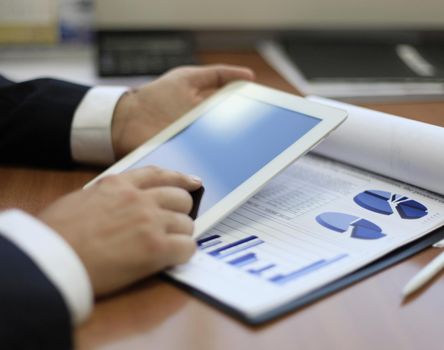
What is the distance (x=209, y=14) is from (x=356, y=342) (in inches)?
38.2

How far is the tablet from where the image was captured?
69cm

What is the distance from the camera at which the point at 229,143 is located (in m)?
0.76

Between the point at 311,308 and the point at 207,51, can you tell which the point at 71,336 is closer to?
the point at 311,308

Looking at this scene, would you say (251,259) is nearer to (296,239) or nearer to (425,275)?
(296,239)

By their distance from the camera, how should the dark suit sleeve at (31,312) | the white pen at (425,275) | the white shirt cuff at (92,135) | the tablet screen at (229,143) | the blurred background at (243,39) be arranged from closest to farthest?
1. the dark suit sleeve at (31,312)
2. the white pen at (425,275)
3. the tablet screen at (229,143)
4. the white shirt cuff at (92,135)
5. the blurred background at (243,39)

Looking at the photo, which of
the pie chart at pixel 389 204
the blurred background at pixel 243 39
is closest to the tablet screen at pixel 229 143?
the pie chart at pixel 389 204

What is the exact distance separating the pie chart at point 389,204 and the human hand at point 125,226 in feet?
0.70

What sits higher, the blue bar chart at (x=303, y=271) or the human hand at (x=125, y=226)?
the human hand at (x=125, y=226)

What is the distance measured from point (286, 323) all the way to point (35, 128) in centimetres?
47

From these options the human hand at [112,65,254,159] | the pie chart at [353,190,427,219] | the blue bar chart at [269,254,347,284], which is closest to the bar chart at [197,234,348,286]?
the blue bar chart at [269,254,347,284]

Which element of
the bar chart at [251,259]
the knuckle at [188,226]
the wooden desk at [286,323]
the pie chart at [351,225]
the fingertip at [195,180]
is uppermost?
the fingertip at [195,180]

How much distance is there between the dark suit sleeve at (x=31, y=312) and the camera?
19.4 inches

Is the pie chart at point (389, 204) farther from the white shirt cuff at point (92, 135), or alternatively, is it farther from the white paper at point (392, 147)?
the white shirt cuff at point (92, 135)

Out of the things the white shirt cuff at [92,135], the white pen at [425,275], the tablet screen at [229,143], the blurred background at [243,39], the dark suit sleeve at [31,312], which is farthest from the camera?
the blurred background at [243,39]
